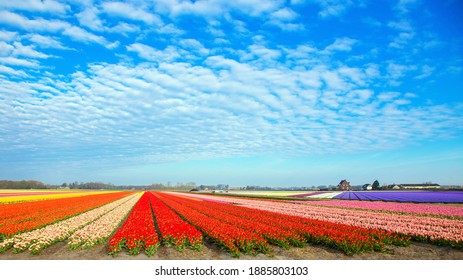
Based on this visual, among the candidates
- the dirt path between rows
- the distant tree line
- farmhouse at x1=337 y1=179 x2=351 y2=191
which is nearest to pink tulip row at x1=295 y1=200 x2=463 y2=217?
the dirt path between rows

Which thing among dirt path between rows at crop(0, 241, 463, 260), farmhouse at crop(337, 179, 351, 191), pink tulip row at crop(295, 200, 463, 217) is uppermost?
farmhouse at crop(337, 179, 351, 191)

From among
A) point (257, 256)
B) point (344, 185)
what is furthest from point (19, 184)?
point (257, 256)

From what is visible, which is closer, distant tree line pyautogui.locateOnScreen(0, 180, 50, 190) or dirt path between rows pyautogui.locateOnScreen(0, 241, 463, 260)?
dirt path between rows pyautogui.locateOnScreen(0, 241, 463, 260)

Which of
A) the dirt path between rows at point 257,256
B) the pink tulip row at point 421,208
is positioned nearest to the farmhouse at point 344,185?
the pink tulip row at point 421,208

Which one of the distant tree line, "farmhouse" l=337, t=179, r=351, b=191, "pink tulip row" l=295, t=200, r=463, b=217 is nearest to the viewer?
"pink tulip row" l=295, t=200, r=463, b=217

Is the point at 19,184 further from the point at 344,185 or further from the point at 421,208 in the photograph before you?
the point at 421,208

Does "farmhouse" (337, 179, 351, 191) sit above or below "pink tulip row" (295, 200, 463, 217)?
above

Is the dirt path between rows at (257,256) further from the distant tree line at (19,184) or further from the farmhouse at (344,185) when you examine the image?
the distant tree line at (19,184)

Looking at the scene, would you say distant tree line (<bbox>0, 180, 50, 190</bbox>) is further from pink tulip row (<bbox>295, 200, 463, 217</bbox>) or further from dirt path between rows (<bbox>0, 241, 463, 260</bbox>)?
pink tulip row (<bbox>295, 200, 463, 217</bbox>)

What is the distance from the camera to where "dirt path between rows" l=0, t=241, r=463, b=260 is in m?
11.2
